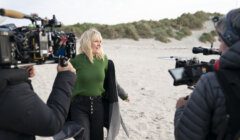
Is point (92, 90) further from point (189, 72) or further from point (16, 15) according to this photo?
point (16, 15)

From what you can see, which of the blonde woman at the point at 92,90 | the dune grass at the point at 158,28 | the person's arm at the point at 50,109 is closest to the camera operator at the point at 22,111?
the person's arm at the point at 50,109

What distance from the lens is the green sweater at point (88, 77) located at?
484 cm

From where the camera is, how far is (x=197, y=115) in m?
2.20

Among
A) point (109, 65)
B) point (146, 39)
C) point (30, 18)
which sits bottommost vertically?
point (146, 39)

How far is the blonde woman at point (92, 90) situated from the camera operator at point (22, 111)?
2.18 metres

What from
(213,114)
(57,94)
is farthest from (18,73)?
(213,114)

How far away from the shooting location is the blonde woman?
480cm

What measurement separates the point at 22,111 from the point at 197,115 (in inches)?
35.8

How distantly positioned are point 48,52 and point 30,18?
0.74ft

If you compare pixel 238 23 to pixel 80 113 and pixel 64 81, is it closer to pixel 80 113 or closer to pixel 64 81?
pixel 64 81

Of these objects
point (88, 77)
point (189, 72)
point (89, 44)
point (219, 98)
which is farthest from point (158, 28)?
point (219, 98)

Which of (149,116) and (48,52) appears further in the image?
(149,116)

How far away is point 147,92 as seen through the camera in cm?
1071

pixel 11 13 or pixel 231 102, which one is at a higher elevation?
pixel 11 13
